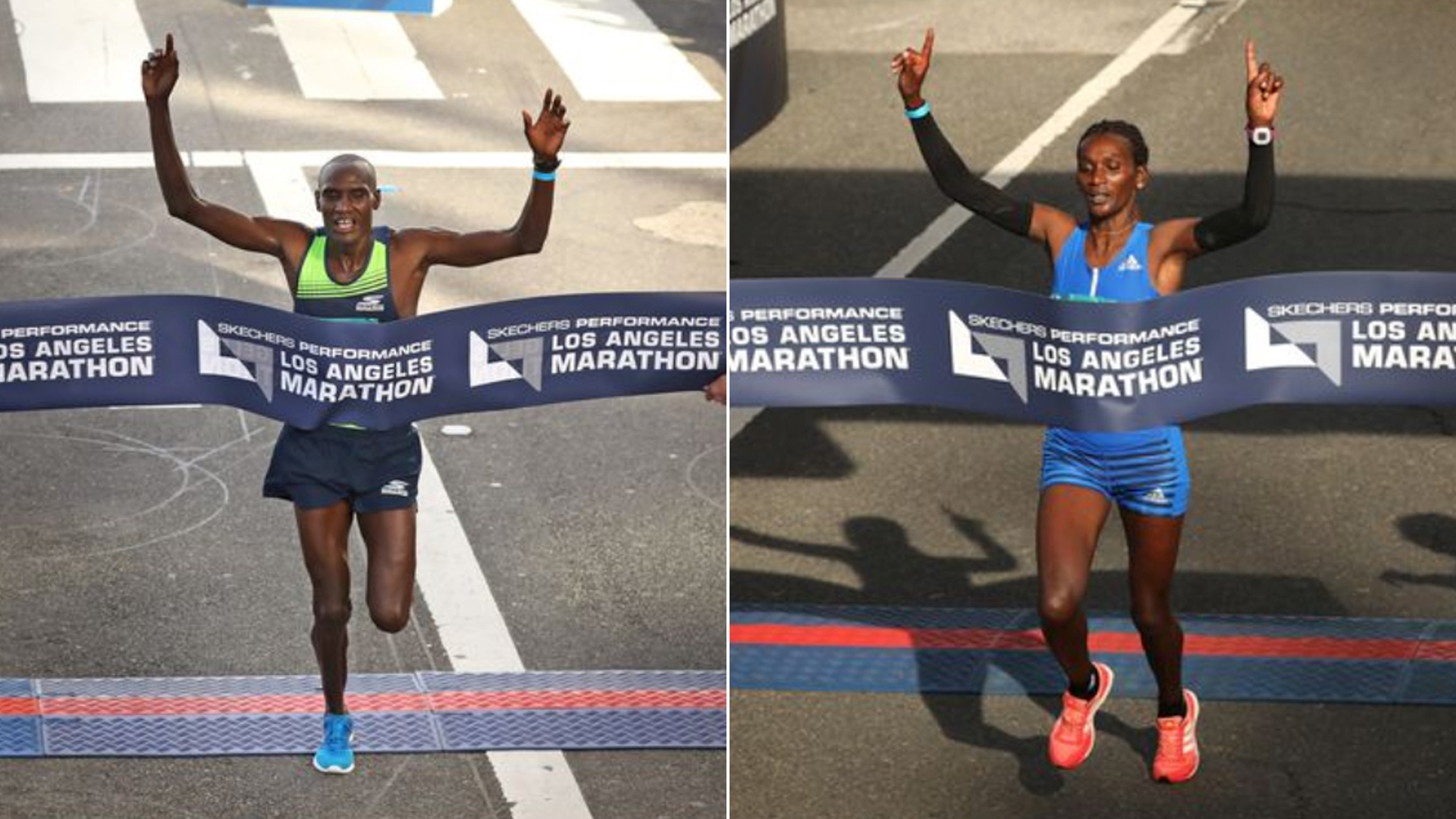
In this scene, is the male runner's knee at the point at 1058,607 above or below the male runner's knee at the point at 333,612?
above

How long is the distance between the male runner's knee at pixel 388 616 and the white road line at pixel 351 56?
12.8 metres

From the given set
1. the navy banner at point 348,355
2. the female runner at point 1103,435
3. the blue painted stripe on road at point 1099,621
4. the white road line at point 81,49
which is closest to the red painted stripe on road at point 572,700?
the blue painted stripe on road at point 1099,621

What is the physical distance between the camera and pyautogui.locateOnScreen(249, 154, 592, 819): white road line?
440 inches

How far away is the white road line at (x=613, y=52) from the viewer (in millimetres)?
22734

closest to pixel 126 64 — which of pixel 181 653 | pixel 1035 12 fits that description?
pixel 1035 12

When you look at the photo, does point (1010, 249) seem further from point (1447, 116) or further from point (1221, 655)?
point (1221, 655)

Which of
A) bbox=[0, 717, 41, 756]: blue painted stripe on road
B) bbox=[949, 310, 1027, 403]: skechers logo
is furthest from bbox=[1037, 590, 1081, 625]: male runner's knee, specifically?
bbox=[0, 717, 41, 756]: blue painted stripe on road

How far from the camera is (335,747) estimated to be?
10297mm

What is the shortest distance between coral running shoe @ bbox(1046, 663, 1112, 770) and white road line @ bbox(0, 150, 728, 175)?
10551mm

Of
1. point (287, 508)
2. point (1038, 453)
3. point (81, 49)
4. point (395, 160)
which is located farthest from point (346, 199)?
point (81, 49)

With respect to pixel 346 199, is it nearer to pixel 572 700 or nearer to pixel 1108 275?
pixel 1108 275

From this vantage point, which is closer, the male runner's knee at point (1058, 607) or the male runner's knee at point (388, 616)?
the male runner's knee at point (1058, 607)

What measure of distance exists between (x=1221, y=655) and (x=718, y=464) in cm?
393

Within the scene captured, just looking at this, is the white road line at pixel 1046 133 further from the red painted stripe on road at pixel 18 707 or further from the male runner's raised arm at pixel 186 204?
the male runner's raised arm at pixel 186 204
